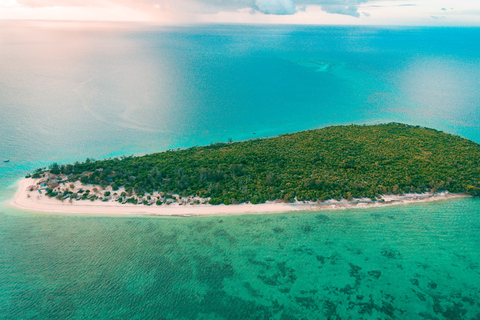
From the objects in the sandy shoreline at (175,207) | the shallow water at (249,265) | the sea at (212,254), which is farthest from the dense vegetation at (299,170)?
the shallow water at (249,265)

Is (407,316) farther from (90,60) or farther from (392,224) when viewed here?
(90,60)

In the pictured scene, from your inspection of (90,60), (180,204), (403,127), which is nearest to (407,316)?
(180,204)

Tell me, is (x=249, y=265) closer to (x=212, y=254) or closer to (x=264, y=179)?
(x=212, y=254)

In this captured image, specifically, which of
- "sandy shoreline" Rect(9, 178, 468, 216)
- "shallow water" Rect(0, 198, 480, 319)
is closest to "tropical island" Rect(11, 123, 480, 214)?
"sandy shoreline" Rect(9, 178, 468, 216)

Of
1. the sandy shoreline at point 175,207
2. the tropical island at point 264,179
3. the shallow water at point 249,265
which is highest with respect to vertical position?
the tropical island at point 264,179

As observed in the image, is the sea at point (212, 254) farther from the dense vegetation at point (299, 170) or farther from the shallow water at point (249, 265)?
the dense vegetation at point (299, 170)
